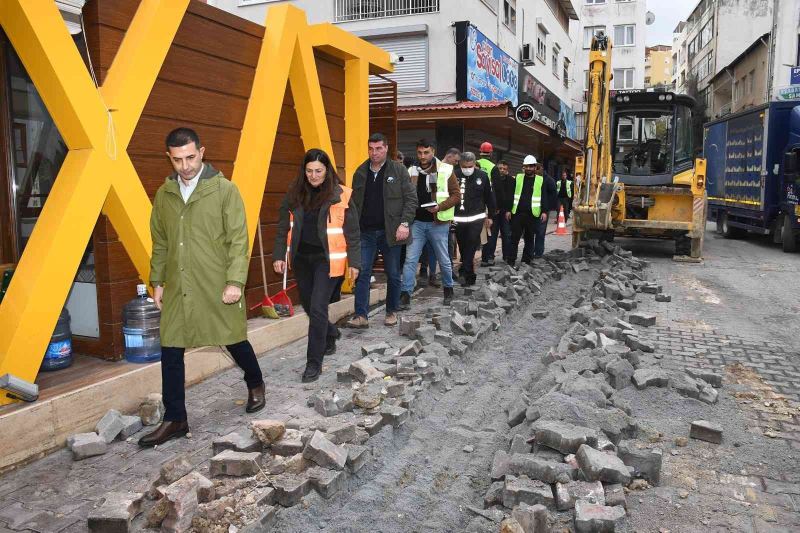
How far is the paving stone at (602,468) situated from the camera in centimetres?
321

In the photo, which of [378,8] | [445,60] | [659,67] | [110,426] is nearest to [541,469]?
[110,426]

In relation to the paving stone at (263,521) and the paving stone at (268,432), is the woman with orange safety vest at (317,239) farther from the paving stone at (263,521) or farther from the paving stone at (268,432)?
the paving stone at (263,521)

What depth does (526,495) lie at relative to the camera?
3.09 m

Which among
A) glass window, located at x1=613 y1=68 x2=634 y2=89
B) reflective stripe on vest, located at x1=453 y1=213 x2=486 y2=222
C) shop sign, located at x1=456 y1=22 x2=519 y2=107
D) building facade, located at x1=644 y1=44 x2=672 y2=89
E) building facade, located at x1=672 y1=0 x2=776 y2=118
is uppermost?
building facade, located at x1=644 y1=44 x2=672 y2=89

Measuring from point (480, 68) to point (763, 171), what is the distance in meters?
7.77

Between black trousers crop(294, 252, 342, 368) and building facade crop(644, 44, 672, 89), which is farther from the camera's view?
building facade crop(644, 44, 672, 89)

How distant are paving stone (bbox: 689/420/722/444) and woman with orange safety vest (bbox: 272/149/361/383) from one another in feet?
8.94

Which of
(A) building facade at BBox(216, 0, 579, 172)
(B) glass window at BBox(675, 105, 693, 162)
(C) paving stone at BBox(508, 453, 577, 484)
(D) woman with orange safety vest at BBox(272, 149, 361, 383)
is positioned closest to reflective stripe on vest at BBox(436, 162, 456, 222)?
(D) woman with orange safety vest at BBox(272, 149, 361, 383)

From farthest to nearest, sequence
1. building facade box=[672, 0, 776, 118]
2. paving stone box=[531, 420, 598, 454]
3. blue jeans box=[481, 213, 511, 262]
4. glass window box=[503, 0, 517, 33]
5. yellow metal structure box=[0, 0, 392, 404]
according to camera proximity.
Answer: building facade box=[672, 0, 776, 118]
glass window box=[503, 0, 517, 33]
blue jeans box=[481, 213, 511, 262]
yellow metal structure box=[0, 0, 392, 404]
paving stone box=[531, 420, 598, 454]

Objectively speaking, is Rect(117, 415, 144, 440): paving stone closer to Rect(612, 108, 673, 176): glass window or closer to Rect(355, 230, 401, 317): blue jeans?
Rect(355, 230, 401, 317): blue jeans

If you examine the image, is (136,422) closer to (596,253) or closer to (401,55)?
(596,253)

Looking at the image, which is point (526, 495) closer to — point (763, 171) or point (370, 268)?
point (370, 268)

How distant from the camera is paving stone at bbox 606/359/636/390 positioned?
4.74m

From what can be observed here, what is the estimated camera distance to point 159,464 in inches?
146
